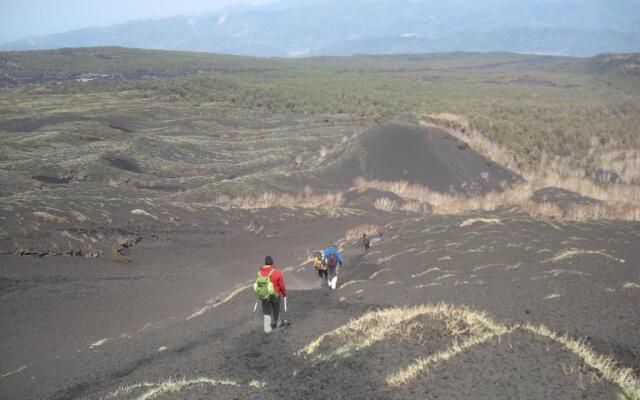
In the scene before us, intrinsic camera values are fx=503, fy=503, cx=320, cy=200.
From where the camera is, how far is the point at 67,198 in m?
24.4

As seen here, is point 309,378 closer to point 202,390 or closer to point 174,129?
point 202,390

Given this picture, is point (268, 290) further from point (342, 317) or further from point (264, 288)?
point (342, 317)

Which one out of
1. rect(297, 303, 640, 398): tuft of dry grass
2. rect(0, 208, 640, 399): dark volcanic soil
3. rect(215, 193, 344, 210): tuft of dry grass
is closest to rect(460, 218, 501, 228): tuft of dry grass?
rect(0, 208, 640, 399): dark volcanic soil

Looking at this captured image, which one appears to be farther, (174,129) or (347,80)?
(347,80)

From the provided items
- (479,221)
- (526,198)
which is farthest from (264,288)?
(526,198)

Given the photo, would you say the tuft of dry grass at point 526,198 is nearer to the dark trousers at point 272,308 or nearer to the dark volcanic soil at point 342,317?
the dark volcanic soil at point 342,317

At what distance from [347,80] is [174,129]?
6609 centimetres

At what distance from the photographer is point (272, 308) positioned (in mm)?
11883

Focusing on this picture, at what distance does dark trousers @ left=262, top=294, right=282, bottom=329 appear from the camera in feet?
38.0

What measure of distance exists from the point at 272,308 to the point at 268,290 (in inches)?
27.3

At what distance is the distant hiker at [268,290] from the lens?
1143 centimetres

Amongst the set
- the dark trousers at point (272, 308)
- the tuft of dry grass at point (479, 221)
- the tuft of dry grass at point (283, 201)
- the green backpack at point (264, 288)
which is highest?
the green backpack at point (264, 288)

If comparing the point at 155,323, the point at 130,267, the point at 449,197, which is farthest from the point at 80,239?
the point at 449,197

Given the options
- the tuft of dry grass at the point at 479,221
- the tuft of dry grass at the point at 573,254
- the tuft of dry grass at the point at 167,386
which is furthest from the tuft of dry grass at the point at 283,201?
the tuft of dry grass at the point at 167,386
